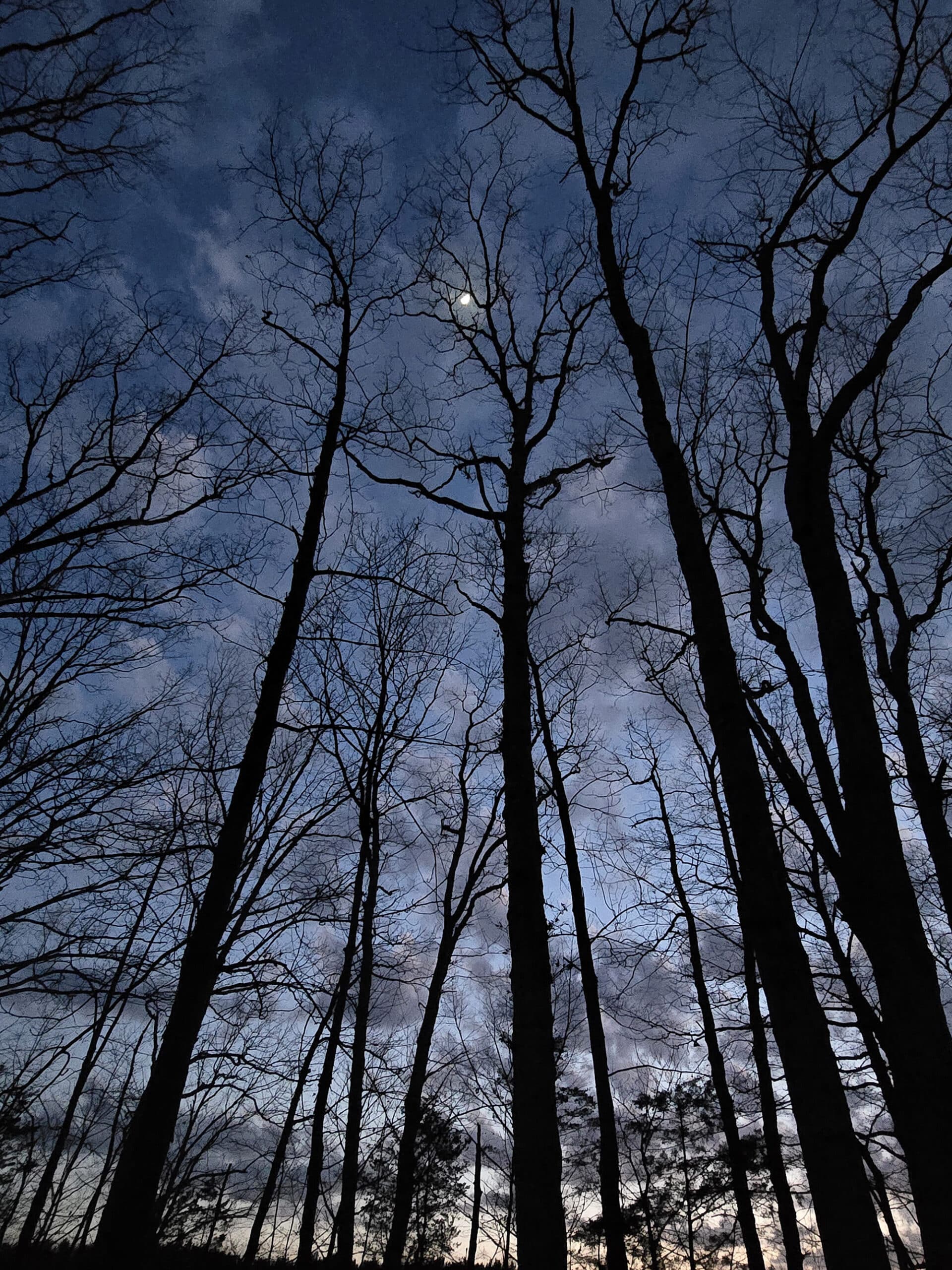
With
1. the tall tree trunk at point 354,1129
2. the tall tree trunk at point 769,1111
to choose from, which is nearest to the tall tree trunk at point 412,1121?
the tall tree trunk at point 354,1129

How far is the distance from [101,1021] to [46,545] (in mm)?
5411

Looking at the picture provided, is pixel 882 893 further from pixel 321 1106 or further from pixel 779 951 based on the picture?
pixel 321 1106

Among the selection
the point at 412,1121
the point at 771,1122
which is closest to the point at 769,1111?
the point at 771,1122

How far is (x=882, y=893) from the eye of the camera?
3699mm

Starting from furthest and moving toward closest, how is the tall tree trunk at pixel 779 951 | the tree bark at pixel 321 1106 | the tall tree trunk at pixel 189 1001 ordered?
1. the tree bark at pixel 321 1106
2. the tall tree trunk at pixel 189 1001
3. the tall tree trunk at pixel 779 951

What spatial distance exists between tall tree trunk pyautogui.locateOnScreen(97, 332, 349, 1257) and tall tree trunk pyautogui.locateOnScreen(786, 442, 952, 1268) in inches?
139

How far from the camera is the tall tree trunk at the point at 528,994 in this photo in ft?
13.1

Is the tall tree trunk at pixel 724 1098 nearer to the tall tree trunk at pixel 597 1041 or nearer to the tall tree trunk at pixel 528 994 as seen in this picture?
the tall tree trunk at pixel 597 1041

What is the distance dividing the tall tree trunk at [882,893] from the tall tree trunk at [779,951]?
440mm

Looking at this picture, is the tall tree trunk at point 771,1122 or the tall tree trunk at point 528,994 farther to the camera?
the tall tree trunk at point 771,1122

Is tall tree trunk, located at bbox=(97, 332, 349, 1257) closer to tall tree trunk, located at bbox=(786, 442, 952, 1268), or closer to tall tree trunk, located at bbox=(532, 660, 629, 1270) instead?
tall tree trunk, located at bbox=(786, 442, 952, 1268)

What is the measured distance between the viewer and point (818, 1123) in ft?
8.79

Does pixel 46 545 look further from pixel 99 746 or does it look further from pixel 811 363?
pixel 811 363

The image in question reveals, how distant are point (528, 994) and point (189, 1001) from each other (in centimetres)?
222
